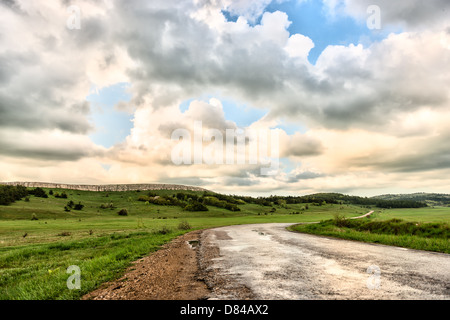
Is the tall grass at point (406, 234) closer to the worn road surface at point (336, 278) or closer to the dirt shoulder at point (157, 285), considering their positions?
the worn road surface at point (336, 278)

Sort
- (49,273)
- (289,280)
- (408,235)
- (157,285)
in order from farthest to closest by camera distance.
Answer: (408,235)
(49,273)
(157,285)
(289,280)

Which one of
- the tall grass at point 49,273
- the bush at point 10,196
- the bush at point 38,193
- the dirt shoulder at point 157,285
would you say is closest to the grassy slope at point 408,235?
the dirt shoulder at point 157,285

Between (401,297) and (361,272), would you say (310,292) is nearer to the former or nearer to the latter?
(401,297)

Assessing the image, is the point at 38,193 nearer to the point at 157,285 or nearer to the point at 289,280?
the point at 157,285

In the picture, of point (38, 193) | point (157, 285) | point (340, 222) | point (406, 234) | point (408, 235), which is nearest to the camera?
point (157, 285)

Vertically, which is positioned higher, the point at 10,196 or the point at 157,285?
the point at 157,285

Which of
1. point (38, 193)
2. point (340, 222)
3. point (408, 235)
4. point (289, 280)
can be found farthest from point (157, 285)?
point (38, 193)

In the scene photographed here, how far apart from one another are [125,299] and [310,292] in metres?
5.72

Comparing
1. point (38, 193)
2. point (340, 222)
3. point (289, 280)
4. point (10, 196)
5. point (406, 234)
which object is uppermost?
point (289, 280)

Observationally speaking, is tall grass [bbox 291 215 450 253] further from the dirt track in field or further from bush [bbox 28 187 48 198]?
bush [bbox 28 187 48 198]

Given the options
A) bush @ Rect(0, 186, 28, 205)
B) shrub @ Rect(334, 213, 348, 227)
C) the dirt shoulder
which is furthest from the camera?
bush @ Rect(0, 186, 28, 205)

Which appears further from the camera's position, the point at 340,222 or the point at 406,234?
the point at 340,222

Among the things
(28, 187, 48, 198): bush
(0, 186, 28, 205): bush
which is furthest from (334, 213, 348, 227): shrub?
(28, 187, 48, 198): bush
